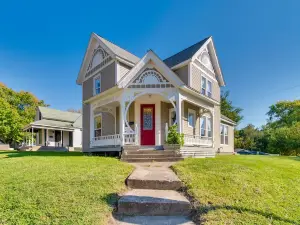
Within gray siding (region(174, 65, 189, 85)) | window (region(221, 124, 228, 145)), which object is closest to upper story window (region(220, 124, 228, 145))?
window (region(221, 124, 228, 145))

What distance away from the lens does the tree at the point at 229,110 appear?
35.6 m

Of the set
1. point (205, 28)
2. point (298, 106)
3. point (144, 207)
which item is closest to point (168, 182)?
point (144, 207)

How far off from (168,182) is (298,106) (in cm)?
4200

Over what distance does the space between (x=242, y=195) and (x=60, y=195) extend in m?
4.09

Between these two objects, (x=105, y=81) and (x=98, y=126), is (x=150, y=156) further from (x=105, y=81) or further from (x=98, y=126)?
(x=98, y=126)

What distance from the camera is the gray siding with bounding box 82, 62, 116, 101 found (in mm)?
13680

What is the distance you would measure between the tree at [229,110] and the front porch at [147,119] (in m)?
22.3

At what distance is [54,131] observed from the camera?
93.2 ft

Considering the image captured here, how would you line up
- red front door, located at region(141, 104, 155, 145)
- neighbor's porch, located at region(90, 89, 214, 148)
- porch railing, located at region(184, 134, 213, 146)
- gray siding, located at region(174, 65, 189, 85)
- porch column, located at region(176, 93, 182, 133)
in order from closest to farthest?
1. porch column, located at region(176, 93, 182, 133)
2. porch railing, located at region(184, 134, 213, 146)
3. neighbor's porch, located at region(90, 89, 214, 148)
4. red front door, located at region(141, 104, 155, 145)
5. gray siding, located at region(174, 65, 189, 85)

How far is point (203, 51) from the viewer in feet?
50.9

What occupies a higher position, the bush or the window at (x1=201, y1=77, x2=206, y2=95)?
the window at (x1=201, y1=77, x2=206, y2=95)

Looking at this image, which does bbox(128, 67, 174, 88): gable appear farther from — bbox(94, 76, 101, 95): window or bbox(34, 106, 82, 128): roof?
bbox(34, 106, 82, 128): roof

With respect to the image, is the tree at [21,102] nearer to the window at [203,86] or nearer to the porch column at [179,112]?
the window at [203,86]

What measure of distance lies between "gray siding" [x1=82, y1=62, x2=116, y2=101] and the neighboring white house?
12.4 m
